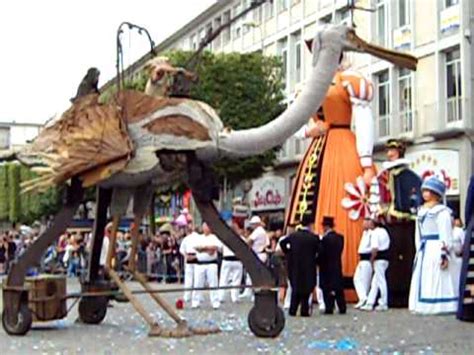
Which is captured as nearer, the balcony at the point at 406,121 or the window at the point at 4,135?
the balcony at the point at 406,121

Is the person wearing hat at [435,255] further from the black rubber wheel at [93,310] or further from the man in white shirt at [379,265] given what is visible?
the black rubber wheel at [93,310]

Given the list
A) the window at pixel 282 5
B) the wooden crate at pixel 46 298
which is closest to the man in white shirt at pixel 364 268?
the wooden crate at pixel 46 298

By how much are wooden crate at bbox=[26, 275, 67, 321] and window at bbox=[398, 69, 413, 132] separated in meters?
27.7

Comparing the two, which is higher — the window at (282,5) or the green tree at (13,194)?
the window at (282,5)

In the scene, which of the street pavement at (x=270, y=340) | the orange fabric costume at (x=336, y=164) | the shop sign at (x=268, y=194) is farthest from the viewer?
the shop sign at (x=268, y=194)

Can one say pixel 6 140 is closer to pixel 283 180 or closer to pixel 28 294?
pixel 283 180

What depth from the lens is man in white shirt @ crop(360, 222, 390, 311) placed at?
17.2m

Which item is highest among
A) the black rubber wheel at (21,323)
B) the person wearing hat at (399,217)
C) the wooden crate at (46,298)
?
the person wearing hat at (399,217)

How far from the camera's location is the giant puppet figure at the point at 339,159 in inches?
715

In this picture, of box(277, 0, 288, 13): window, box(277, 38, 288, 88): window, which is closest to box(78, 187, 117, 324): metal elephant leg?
box(277, 38, 288, 88): window

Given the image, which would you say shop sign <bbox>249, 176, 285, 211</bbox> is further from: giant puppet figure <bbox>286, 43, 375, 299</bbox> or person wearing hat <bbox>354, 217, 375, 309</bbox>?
person wearing hat <bbox>354, 217, 375, 309</bbox>

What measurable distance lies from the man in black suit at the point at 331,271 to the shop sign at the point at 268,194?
33.8m

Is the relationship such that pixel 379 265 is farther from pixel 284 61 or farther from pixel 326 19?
pixel 284 61

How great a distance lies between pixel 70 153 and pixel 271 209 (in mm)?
39006
